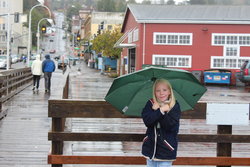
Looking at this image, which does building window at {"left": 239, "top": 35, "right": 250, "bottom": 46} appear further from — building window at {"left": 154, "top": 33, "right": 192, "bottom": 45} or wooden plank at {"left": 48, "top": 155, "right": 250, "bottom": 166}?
wooden plank at {"left": 48, "top": 155, "right": 250, "bottom": 166}

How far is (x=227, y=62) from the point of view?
3606cm

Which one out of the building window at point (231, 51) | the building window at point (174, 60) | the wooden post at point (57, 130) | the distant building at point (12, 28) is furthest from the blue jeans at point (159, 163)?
the distant building at point (12, 28)

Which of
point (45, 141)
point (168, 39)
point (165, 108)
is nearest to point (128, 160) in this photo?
point (165, 108)

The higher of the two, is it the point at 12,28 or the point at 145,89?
the point at 12,28

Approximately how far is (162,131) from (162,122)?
121 millimetres

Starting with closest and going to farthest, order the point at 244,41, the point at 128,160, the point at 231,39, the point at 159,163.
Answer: the point at 159,163 → the point at 128,160 → the point at 244,41 → the point at 231,39

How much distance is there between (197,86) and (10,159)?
13.1 ft

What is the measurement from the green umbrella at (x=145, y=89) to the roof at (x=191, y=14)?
31.3 meters

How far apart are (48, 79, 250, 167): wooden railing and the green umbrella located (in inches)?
15.8

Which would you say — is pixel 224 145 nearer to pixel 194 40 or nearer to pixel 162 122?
pixel 162 122

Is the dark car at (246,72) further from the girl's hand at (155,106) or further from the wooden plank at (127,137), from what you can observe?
the girl's hand at (155,106)

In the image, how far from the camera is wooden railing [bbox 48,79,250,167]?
563 cm

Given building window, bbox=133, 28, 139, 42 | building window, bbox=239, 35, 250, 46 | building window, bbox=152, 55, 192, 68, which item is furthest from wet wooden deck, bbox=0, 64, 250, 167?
building window, bbox=133, 28, 139, 42

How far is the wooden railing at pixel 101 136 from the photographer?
5.63 meters
